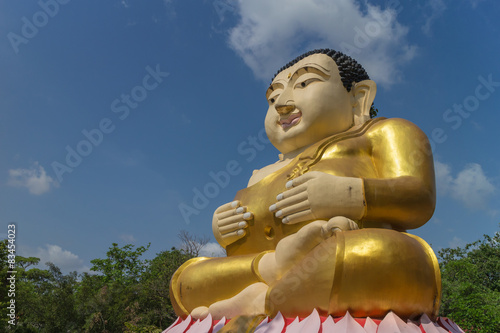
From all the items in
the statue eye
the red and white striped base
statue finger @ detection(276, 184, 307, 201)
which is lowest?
the red and white striped base

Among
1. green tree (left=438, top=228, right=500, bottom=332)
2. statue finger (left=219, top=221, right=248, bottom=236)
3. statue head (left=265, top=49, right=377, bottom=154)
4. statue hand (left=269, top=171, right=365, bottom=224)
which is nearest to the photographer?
statue hand (left=269, top=171, right=365, bottom=224)

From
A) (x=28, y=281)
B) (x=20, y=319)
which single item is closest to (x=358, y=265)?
(x=20, y=319)

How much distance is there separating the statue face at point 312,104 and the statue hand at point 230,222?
1160mm

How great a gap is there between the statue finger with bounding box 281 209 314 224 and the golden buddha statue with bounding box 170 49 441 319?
0.01 metres

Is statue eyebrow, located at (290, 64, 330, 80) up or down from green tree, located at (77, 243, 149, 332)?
down

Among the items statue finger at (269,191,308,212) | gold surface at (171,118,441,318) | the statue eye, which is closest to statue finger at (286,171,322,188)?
statue finger at (269,191,308,212)

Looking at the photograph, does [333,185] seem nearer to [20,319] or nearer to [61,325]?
[61,325]

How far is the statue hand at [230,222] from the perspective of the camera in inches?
202

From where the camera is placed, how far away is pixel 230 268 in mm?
4695

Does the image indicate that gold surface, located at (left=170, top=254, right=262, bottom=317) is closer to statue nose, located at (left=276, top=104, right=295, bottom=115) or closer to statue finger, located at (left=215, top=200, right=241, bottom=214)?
statue finger, located at (left=215, top=200, right=241, bottom=214)

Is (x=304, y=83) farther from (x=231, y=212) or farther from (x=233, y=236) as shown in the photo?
(x=233, y=236)

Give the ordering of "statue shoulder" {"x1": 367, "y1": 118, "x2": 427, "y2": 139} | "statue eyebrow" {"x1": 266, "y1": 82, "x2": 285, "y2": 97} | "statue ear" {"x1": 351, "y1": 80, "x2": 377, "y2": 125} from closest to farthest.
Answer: "statue shoulder" {"x1": 367, "y1": 118, "x2": 427, "y2": 139} → "statue ear" {"x1": 351, "y1": 80, "x2": 377, "y2": 125} → "statue eyebrow" {"x1": 266, "y1": 82, "x2": 285, "y2": 97}

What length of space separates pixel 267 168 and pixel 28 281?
25014mm

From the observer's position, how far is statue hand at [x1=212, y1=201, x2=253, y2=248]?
514 centimetres
